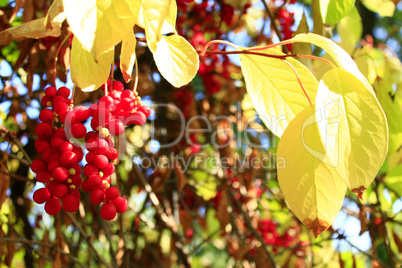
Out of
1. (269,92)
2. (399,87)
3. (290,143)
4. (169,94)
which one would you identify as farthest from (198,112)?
(290,143)

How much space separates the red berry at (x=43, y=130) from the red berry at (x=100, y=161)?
0.35 ft

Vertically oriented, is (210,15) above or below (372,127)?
below

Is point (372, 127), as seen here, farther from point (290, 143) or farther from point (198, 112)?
point (198, 112)

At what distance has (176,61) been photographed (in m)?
0.57

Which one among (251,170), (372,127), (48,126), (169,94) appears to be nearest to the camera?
(372,127)

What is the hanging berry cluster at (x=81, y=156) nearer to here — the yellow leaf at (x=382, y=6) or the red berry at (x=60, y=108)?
the red berry at (x=60, y=108)

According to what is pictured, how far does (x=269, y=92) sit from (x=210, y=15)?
1123mm

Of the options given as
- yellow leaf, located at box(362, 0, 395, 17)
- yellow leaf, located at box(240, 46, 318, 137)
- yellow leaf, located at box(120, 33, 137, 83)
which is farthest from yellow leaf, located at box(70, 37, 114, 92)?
yellow leaf, located at box(362, 0, 395, 17)

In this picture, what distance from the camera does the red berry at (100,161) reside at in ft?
1.84

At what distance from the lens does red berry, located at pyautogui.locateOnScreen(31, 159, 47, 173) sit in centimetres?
58

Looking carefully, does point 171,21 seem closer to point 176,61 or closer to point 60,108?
point 176,61

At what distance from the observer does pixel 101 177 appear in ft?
1.88

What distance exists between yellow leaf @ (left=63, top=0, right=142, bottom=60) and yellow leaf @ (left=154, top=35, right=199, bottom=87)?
116 millimetres

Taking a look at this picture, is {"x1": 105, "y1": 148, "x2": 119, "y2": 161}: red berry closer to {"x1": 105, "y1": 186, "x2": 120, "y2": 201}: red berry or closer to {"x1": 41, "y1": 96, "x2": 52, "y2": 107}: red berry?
{"x1": 105, "y1": 186, "x2": 120, "y2": 201}: red berry
